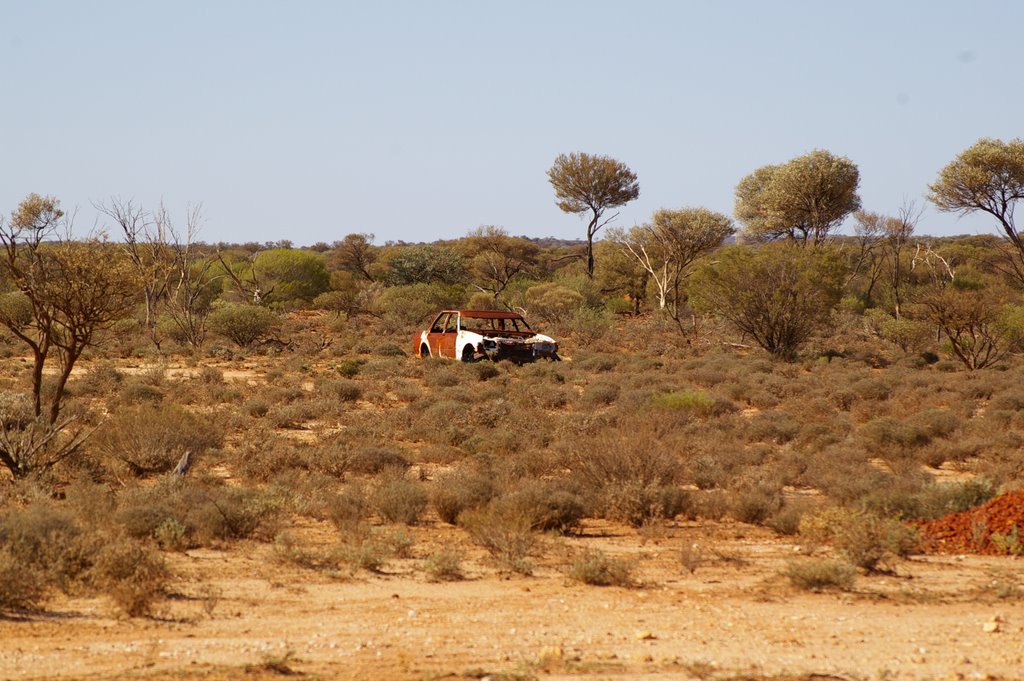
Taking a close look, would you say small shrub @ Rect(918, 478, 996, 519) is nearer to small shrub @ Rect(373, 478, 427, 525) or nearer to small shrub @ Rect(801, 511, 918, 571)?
small shrub @ Rect(801, 511, 918, 571)

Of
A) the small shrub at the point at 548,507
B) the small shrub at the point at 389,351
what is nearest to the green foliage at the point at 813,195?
the small shrub at the point at 389,351

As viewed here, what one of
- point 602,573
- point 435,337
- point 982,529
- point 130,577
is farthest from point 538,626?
point 435,337

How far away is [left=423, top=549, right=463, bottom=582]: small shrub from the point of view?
7782 mm

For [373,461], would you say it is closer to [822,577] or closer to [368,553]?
[368,553]

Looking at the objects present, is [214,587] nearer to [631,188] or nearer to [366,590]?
[366,590]

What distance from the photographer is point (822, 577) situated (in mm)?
7492

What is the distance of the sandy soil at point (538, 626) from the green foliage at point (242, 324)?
22.6 m

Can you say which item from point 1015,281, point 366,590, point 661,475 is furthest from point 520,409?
point 1015,281

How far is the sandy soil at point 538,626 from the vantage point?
565 cm

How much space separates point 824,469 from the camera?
1218 cm

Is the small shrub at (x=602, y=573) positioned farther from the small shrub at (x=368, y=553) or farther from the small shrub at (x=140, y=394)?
the small shrub at (x=140, y=394)

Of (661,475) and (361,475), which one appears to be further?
(361,475)

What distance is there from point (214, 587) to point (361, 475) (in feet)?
16.3

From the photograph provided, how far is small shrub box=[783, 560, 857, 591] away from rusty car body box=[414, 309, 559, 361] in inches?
624
